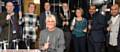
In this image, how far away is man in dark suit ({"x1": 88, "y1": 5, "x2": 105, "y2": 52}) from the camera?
937cm

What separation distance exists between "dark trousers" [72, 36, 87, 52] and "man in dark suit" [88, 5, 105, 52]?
21 cm

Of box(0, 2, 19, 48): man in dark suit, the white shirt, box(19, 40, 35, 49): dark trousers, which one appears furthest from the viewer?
the white shirt

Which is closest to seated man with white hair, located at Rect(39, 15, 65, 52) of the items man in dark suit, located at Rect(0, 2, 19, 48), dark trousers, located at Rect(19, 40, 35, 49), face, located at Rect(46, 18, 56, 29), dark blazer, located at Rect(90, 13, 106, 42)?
face, located at Rect(46, 18, 56, 29)

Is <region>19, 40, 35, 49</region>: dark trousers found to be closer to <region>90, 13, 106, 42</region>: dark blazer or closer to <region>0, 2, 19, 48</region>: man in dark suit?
<region>0, 2, 19, 48</region>: man in dark suit

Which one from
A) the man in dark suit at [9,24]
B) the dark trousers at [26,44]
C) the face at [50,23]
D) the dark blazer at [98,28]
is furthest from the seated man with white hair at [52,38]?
the dark blazer at [98,28]

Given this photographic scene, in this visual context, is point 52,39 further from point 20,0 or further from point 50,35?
point 20,0

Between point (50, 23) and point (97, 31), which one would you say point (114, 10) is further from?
point (50, 23)

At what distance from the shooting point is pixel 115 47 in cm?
927

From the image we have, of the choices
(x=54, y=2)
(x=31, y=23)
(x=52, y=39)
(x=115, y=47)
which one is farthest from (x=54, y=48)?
(x=54, y=2)

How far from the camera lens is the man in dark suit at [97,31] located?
369 inches

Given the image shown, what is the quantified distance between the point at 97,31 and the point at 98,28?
0.08 metres

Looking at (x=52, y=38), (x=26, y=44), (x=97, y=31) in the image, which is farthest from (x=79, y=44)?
(x=52, y=38)

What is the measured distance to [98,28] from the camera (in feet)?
30.8

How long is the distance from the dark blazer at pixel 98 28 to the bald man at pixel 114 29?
171 mm
